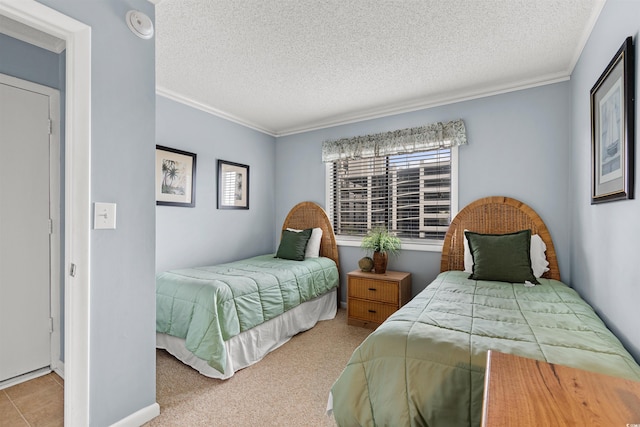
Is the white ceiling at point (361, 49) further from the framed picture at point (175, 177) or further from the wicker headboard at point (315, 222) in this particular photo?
the wicker headboard at point (315, 222)

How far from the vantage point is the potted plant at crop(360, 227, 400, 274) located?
131 inches

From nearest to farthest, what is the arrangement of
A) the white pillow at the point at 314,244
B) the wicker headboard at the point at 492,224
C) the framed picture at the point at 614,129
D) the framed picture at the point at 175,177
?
1. the framed picture at the point at 614,129
2. the wicker headboard at the point at 492,224
3. the framed picture at the point at 175,177
4. the white pillow at the point at 314,244

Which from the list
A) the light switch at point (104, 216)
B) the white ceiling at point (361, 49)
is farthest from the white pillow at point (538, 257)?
the light switch at point (104, 216)

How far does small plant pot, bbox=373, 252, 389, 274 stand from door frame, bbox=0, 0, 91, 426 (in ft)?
8.44

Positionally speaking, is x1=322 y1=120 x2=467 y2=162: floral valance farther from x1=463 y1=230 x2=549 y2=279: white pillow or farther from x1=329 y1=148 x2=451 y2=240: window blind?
x1=463 y1=230 x2=549 y2=279: white pillow

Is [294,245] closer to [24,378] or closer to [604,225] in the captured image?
[24,378]

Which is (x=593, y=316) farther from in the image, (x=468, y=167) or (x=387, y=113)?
(x=387, y=113)

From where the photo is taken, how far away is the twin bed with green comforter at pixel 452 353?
4.04 feet

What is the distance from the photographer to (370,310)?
321 cm

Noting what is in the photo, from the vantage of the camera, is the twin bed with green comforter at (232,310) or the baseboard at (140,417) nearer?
the baseboard at (140,417)

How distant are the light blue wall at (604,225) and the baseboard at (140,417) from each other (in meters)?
2.54

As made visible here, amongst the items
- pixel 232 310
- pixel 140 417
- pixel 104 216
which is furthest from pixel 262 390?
pixel 104 216

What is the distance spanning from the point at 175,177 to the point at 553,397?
3.34m

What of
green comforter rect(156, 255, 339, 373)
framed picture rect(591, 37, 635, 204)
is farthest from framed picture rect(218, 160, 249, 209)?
framed picture rect(591, 37, 635, 204)
